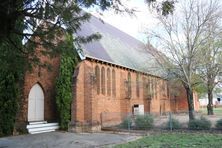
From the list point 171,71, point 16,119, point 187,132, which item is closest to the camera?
point 187,132

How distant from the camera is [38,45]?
1094 cm

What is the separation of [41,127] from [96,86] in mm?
5206

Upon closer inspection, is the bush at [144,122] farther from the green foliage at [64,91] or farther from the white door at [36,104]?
the white door at [36,104]

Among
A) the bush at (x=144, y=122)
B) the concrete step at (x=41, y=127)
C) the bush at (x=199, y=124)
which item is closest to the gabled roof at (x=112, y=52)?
the bush at (x=144, y=122)

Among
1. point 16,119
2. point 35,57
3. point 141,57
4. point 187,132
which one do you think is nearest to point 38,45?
point 35,57

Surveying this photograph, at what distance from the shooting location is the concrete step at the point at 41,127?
1927 centimetres

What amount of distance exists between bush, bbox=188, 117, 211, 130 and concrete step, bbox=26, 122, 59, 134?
30.3 ft

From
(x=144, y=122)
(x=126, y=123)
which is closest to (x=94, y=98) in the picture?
(x=126, y=123)

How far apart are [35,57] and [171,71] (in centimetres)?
1320

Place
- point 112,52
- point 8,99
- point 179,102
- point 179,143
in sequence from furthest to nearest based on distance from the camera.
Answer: point 179,102 < point 112,52 < point 8,99 < point 179,143

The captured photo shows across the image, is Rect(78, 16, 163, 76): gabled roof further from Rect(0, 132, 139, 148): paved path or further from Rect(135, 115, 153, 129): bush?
Rect(0, 132, 139, 148): paved path

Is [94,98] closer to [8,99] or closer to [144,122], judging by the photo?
[144,122]

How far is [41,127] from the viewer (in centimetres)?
1983

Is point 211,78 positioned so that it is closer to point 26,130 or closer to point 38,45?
point 26,130
